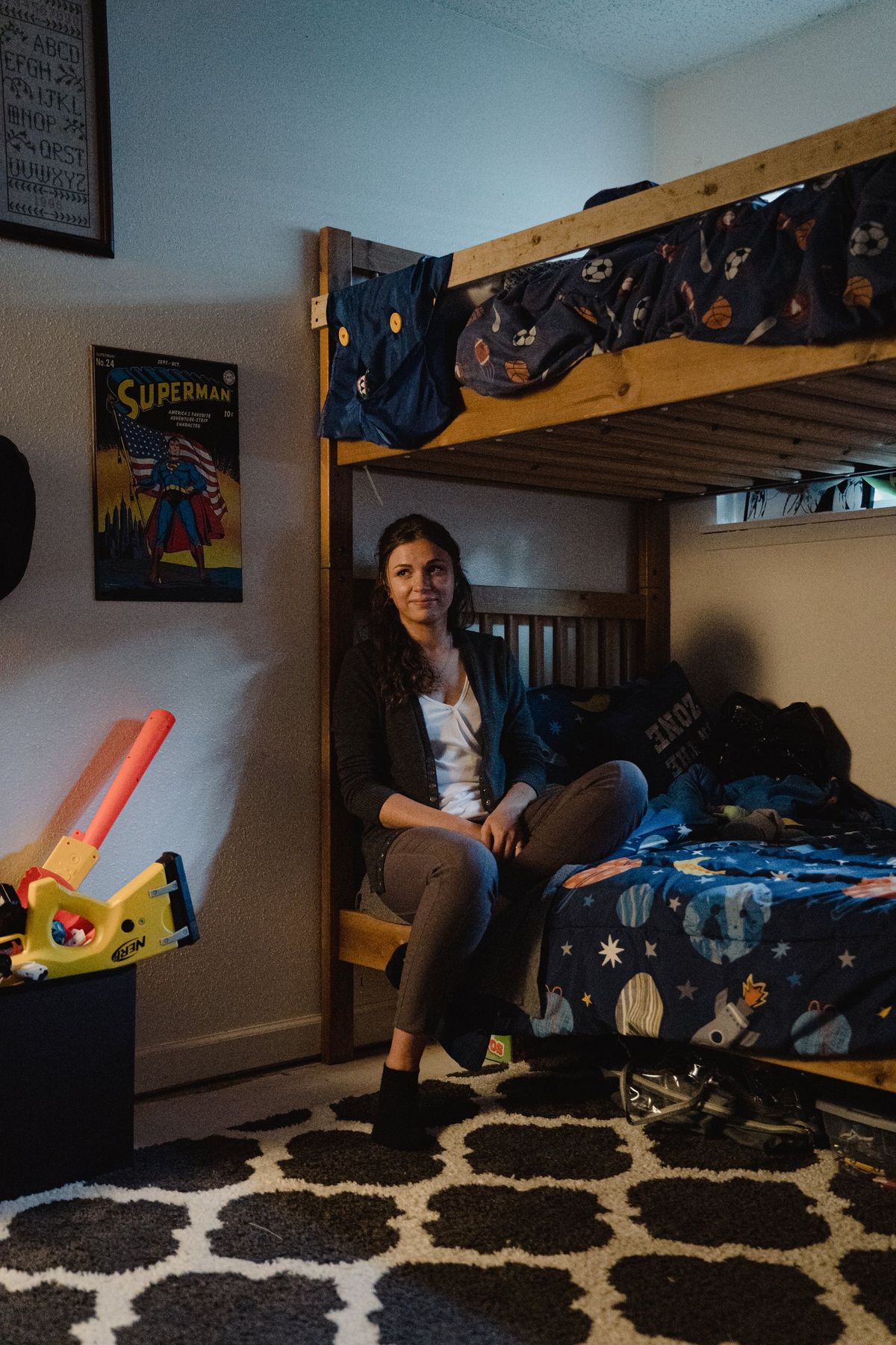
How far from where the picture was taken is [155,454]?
103 inches

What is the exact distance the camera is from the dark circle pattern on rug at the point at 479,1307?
162cm

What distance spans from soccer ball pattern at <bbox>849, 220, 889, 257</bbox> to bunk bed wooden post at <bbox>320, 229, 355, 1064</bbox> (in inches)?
54.4

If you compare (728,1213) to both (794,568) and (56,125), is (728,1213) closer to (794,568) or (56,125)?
(794,568)

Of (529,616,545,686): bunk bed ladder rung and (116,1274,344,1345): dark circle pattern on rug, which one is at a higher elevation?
(529,616,545,686): bunk bed ladder rung

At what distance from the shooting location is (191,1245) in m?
1.88

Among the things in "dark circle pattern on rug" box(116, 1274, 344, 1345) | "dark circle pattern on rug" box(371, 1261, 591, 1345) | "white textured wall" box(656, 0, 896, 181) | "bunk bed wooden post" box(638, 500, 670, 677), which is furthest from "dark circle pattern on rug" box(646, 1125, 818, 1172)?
"white textured wall" box(656, 0, 896, 181)

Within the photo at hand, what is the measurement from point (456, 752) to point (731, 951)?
0.78m

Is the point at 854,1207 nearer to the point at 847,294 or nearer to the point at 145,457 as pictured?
the point at 847,294

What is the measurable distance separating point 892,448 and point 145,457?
171 centimetres

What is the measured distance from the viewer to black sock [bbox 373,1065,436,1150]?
7.41ft

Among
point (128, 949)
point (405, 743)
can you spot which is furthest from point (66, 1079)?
point (405, 743)

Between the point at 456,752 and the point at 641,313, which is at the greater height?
the point at 641,313

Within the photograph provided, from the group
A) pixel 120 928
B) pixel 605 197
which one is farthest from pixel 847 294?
pixel 120 928

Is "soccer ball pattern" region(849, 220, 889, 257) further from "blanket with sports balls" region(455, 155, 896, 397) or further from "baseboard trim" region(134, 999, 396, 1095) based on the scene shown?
"baseboard trim" region(134, 999, 396, 1095)
